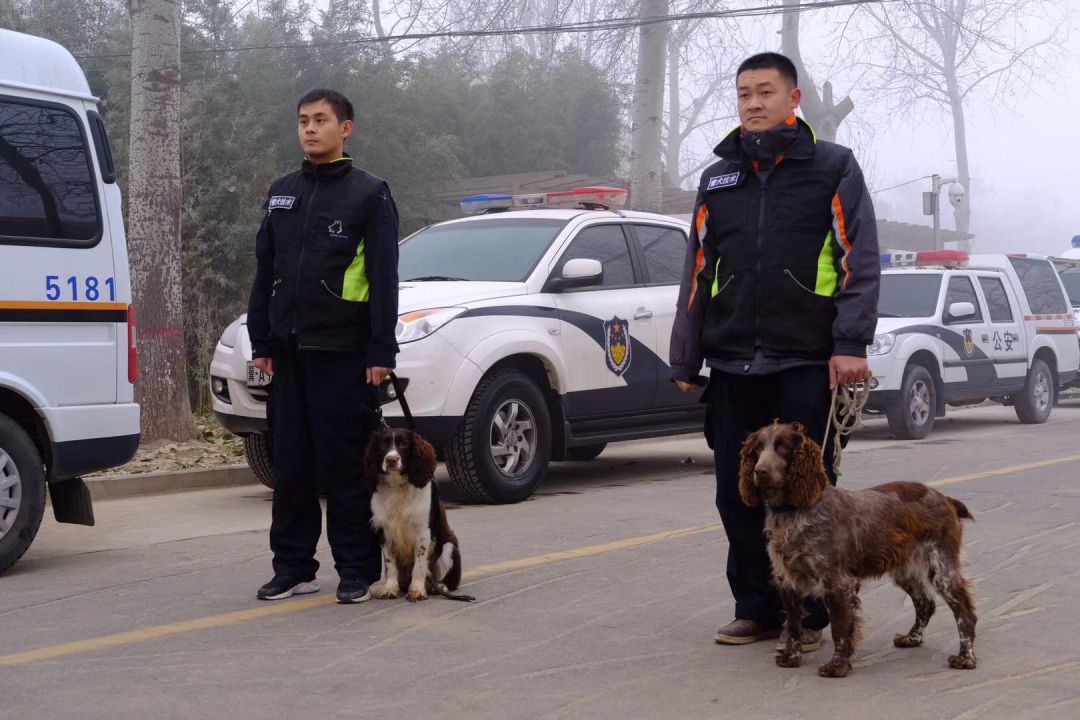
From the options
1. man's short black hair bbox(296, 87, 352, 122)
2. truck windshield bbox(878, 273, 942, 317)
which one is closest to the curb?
man's short black hair bbox(296, 87, 352, 122)

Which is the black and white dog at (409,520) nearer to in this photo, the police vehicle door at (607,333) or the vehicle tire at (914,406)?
the police vehicle door at (607,333)

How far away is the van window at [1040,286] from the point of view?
1727 centimetres

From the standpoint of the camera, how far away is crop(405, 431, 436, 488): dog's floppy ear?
554 cm

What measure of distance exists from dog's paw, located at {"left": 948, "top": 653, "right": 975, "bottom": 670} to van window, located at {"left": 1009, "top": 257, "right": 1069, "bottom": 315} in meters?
13.2

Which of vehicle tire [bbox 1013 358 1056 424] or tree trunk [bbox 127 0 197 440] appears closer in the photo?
tree trunk [bbox 127 0 197 440]

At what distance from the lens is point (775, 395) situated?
482 cm

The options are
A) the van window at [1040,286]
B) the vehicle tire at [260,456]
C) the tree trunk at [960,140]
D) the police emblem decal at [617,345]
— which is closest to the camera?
the vehicle tire at [260,456]

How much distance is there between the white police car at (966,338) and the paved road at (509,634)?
18.9 ft

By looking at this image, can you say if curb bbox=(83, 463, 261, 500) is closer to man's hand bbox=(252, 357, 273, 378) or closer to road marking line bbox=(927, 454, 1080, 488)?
man's hand bbox=(252, 357, 273, 378)

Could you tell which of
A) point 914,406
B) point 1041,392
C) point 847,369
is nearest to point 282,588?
point 847,369

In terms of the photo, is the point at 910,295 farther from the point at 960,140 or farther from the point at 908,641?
the point at 960,140

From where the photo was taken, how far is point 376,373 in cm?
550

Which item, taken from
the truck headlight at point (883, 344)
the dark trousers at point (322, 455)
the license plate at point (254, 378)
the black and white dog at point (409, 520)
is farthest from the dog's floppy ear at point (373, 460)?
the truck headlight at point (883, 344)

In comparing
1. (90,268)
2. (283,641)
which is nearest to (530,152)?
(90,268)
